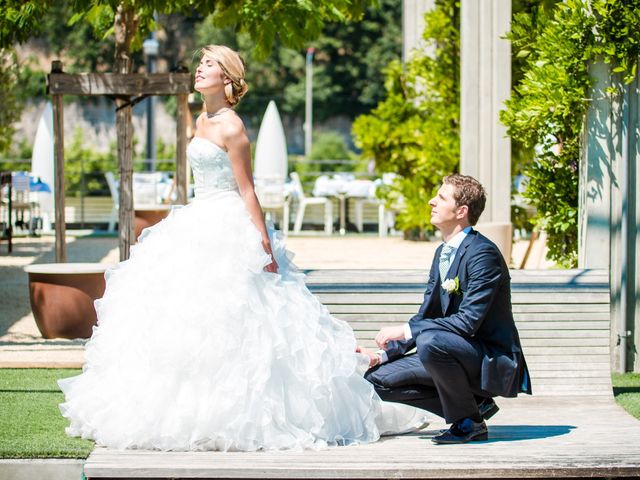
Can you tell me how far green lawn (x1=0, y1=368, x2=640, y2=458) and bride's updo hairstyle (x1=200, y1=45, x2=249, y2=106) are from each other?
1.73 m

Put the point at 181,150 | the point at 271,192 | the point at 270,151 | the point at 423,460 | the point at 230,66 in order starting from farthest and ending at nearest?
the point at 270,151
the point at 271,192
the point at 181,150
the point at 230,66
the point at 423,460

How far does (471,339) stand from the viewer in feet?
16.7

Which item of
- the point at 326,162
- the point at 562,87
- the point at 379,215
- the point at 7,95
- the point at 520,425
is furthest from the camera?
the point at 326,162

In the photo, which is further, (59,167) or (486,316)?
(59,167)

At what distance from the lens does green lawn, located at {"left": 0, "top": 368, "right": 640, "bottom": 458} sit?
5027 mm

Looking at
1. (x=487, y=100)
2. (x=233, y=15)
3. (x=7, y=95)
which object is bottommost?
(x=487, y=100)

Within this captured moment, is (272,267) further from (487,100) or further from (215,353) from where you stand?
(487,100)

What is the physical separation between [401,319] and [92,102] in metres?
69.5

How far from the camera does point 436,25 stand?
1526cm

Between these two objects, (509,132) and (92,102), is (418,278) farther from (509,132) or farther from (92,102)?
(92,102)

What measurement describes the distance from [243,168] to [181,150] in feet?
16.0

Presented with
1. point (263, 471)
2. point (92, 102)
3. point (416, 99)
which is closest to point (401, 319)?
point (263, 471)

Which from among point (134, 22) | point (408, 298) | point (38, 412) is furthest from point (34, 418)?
point (134, 22)

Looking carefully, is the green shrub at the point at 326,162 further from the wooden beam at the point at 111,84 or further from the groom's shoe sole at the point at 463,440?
the groom's shoe sole at the point at 463,440
